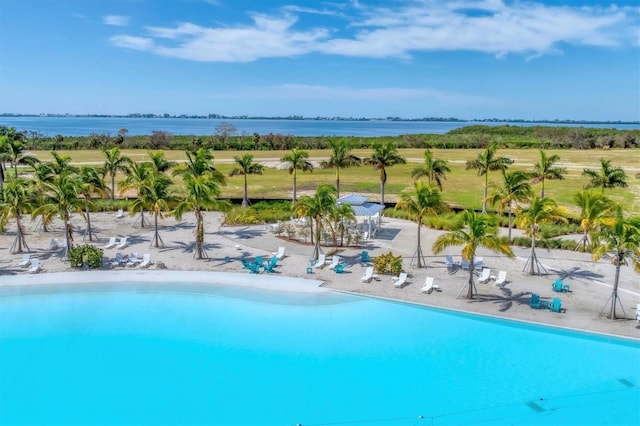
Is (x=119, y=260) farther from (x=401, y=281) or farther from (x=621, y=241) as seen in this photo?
(x=621, y=241)

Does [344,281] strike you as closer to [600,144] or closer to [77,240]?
[77,240]

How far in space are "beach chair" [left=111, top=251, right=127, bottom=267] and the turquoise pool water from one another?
393 cm

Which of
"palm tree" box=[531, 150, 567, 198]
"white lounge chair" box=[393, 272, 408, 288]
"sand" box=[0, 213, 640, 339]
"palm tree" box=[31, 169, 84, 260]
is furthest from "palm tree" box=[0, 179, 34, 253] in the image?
"palm tree" box=[531, 150, 567, 198]

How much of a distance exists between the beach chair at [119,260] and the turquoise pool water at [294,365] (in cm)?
393

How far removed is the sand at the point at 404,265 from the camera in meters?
19.0

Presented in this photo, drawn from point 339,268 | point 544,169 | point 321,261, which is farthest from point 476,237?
point 544,169

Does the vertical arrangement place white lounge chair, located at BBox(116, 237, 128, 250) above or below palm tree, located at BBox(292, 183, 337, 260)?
below

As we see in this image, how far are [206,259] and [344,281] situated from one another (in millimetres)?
7712

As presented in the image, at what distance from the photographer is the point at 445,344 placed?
16812mm

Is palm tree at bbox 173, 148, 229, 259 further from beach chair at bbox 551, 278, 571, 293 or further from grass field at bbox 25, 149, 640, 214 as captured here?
grass field at bbox 25, 149, 640, 214

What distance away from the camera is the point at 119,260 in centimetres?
2477

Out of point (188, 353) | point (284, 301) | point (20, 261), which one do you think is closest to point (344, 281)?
point (284, 301)

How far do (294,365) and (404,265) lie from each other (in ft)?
35.3

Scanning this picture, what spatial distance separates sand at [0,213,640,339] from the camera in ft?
62.4
